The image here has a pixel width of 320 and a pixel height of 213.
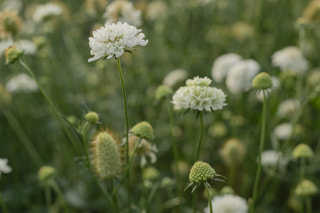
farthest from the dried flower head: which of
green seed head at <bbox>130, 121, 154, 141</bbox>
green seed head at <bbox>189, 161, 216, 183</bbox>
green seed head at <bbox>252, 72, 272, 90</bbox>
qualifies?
green seed head at <bbox>252, 72, 272, 90</bbox>

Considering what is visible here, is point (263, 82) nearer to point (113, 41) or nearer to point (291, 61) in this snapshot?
point (113, 41)

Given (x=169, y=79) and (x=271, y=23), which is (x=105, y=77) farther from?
(x=271, y=23)

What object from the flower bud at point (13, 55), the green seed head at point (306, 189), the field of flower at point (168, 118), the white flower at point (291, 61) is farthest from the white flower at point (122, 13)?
the green seed head at point (306, 189)

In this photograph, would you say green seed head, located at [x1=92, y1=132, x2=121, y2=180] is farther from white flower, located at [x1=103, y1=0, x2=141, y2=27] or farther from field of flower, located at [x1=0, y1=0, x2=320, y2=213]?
white flower, located at [x1=103, y1=0, x2=141, y2=27]

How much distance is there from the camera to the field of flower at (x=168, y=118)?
5.59 feet

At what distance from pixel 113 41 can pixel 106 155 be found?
49 centimetres

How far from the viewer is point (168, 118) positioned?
10.7 feet

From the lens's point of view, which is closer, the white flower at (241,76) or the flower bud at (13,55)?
the flower bud at (13,55)

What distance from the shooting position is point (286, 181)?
102 inches

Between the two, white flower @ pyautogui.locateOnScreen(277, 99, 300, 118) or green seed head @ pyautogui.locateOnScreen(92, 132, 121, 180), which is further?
white flower @ pyautogui.locateOnScreen(277, 99, 300, 118)

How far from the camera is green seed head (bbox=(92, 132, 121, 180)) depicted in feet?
4.91

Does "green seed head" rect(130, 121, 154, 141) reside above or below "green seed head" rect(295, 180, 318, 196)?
above

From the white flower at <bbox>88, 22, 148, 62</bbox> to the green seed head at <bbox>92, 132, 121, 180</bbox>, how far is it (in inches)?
14.9

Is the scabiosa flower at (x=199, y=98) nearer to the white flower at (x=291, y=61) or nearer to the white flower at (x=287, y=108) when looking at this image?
the white flower at (x=291, y=61)
